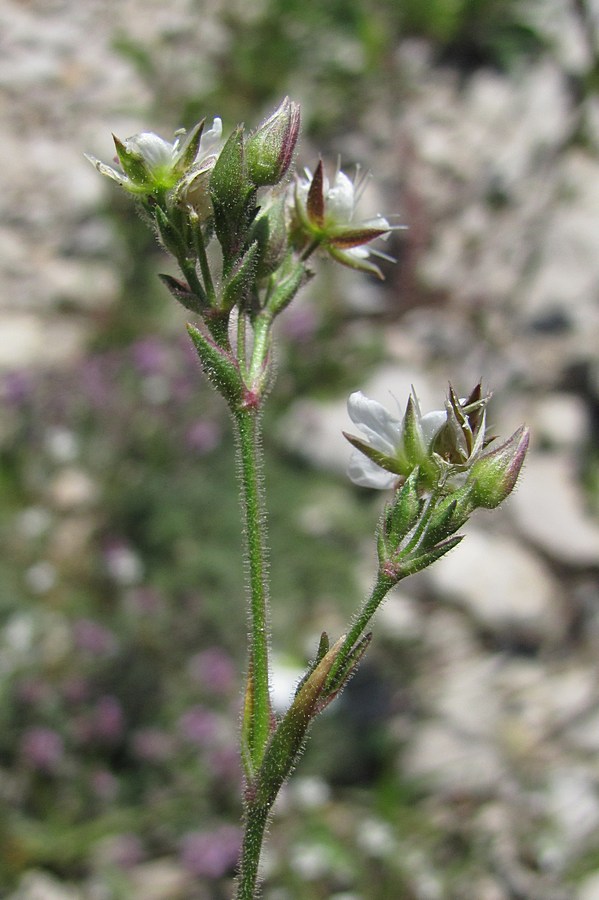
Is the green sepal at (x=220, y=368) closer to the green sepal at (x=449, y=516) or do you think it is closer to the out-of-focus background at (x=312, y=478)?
the green sepal at (x=449, y=516)

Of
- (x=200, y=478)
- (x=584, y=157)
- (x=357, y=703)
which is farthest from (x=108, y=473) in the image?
(x=584, y=157)

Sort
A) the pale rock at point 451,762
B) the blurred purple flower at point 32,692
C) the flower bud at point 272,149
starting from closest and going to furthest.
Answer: the flower bud at point 272,149 → the blurred purple flower at point 32,692 → the pale rock at point 451,762

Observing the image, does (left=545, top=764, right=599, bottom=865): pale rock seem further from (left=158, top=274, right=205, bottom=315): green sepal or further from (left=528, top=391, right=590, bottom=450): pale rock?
(left=158, top=274, right=205, bottom=315): green sepal

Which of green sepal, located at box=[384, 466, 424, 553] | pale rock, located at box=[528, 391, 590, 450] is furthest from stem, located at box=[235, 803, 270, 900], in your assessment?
pale rock, located at box=[528, 391, 590, 450]

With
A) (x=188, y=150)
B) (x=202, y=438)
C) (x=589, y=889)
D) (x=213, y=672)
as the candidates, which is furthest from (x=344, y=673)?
(x=202, y=438)

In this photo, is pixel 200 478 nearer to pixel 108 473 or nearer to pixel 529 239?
pixel 108 473

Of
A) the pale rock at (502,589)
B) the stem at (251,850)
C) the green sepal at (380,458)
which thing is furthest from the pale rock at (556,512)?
the stem at (251,850)
